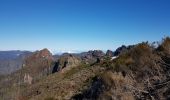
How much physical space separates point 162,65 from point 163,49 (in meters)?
2.27

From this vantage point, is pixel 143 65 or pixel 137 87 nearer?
pixel 137 87

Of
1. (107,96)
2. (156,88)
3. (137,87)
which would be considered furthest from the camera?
(107,96)

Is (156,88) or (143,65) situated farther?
(143,65)

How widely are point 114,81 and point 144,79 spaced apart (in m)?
2.93

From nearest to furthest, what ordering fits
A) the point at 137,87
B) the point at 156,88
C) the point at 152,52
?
the point at 156,88 → the point at 137,87 → the point at 152,52

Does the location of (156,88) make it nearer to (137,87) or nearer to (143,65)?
(137,87)

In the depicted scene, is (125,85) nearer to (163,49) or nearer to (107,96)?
(107,96)

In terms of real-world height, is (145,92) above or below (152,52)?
below

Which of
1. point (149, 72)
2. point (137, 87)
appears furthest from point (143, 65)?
point (137, 87)

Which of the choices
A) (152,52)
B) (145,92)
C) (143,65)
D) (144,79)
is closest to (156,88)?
(145,92)

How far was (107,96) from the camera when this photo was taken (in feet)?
83.9

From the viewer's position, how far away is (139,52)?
29.2m

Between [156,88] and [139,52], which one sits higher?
[139,52]

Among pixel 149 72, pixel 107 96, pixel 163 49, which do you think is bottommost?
pixel 107 96
